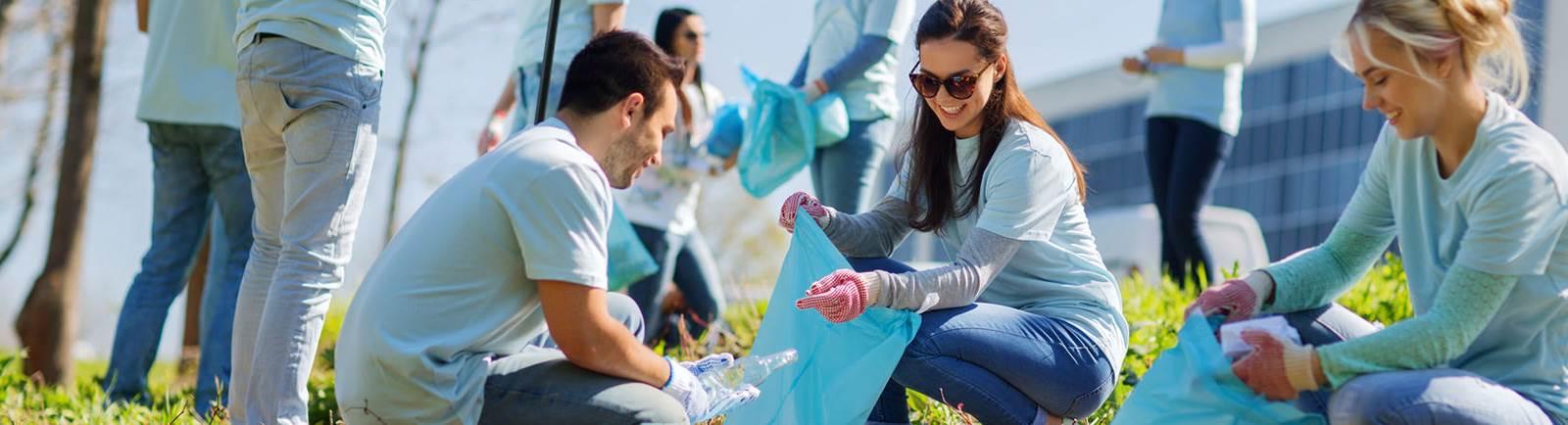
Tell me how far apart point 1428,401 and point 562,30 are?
10.8 feet

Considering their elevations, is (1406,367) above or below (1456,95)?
below

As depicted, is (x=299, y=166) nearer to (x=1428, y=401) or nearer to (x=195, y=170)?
(x=195, y=170)

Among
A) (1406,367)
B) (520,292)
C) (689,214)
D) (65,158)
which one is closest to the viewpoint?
(1406,367)

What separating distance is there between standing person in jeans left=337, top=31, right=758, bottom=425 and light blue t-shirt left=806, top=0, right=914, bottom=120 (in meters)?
2.23

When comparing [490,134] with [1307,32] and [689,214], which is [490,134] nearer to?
[689,214]

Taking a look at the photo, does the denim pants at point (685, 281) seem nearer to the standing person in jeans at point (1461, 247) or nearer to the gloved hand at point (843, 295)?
the gloved hand at point (843, 295)

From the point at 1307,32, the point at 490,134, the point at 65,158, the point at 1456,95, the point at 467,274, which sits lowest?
the point at 1307,32

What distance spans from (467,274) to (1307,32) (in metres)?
39.9

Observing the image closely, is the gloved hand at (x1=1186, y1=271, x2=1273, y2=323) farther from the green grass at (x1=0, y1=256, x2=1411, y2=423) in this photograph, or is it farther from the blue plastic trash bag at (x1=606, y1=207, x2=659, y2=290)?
the blue plastic trash bag at (x1=606, y1=207, x2=659, y2=290)

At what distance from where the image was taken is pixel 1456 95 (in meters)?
2.62

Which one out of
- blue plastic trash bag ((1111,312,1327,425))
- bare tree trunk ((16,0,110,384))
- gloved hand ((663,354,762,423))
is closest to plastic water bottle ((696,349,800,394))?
gloved hand ((663,354,762,423))

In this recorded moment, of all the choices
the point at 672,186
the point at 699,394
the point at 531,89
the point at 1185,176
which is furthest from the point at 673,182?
the point at 699,394

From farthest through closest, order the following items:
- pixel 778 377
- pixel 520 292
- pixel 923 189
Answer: pixel 923 189 → pixel 778 377 → pixel 520 292

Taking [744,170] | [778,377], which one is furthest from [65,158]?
[778,377]
